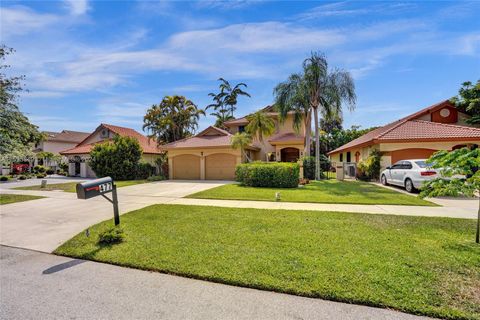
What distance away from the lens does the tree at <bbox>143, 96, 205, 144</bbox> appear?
92.0 feet

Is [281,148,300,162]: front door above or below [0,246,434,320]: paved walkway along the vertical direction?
above

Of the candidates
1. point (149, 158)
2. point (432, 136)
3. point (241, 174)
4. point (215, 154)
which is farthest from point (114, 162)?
point (432, 136)

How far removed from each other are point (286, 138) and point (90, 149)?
21.9 m

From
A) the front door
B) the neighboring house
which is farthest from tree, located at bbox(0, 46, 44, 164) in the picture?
the neighboring house

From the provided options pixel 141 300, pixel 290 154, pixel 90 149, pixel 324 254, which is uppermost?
pixel 90 149

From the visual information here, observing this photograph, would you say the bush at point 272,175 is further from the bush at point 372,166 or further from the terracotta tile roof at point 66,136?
the terracotta tile roof at point 66,136

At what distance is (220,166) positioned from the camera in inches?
823

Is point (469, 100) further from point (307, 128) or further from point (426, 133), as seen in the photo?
point (307, 128)

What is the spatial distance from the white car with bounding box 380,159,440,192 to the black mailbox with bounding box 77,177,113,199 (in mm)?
11925

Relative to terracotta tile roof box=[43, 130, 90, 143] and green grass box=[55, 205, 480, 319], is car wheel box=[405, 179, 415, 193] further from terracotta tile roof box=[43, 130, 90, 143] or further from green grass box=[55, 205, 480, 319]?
terracotta tile roof box=[43, 130, 90, 143]

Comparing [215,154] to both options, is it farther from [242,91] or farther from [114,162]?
[242,91]

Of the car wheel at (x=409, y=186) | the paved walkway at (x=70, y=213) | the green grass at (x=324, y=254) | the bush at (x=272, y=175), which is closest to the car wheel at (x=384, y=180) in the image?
the car wheel at (x=409, y=186)

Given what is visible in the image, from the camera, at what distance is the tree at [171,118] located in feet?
92.0

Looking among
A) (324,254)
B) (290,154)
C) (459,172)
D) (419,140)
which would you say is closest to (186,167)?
(290,154)
